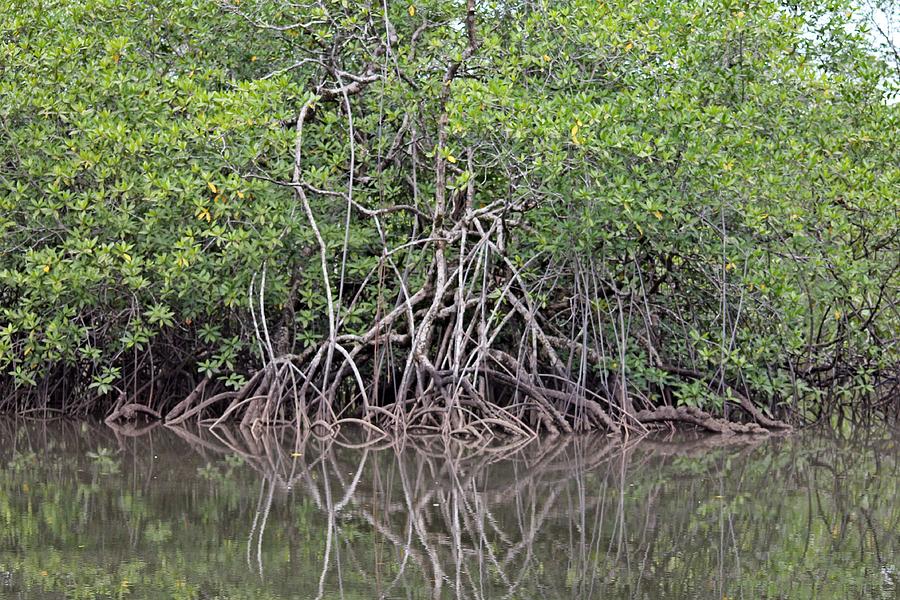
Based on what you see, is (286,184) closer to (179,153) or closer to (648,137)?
(179,153)

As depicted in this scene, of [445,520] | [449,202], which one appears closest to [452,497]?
[445,520]

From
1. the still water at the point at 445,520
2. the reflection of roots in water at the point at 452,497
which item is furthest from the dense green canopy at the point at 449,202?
the still water at the point at 445,520

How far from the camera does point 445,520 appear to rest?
240 inches

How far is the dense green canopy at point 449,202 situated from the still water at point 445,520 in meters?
1.13

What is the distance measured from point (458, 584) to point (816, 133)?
663 cm

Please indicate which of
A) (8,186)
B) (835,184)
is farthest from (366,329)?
(835,184)

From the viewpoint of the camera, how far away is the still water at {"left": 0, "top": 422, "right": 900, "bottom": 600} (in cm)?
480

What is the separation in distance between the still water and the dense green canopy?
113cm

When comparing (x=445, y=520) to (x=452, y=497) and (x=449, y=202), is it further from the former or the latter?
(x=449, y=202)

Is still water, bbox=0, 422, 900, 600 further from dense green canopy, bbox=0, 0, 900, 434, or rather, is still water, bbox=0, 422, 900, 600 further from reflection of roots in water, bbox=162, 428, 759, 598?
dense green canopy, bbox=0, 0, 900, 434

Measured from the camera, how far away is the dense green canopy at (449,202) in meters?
9.58

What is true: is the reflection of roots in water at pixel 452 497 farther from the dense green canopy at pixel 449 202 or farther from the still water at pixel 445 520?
the dense green canopy at pixel 449 202

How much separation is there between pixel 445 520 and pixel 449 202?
191 inches

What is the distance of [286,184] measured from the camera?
9.70 meters
